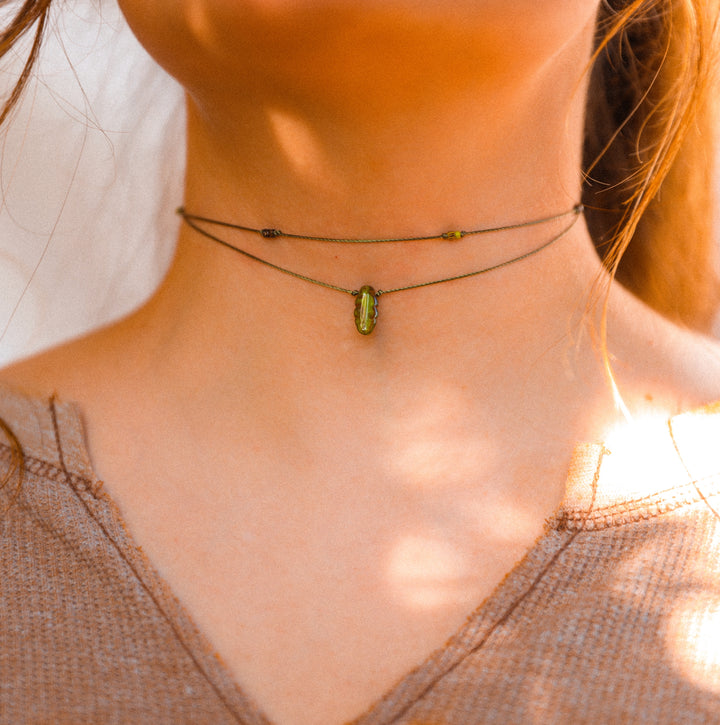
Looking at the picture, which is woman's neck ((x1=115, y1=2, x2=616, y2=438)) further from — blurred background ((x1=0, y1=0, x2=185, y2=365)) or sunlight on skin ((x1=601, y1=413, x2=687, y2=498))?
blurred background ((x1=0, y1=0, x2=185, y2=365))

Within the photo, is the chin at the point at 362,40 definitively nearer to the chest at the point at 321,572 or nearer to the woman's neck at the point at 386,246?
the woman's neck at the point at 386,246

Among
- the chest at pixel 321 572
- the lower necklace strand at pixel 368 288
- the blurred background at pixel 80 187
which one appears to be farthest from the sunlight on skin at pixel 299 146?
the blurred background at pixel 80 187

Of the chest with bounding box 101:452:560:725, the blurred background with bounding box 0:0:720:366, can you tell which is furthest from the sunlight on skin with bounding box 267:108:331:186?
the blurred background with bounding box 0:0:720:366

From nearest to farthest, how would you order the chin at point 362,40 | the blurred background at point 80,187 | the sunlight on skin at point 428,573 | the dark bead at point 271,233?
1. the chin at point 362,40
2. the sunlight on skin at point 428,573
3. the dark bead at point 271,233
4. the blurred background at point 80,187

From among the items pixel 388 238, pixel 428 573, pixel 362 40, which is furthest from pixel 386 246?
pixel 428 573

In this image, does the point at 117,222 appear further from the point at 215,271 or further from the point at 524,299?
the point at 524,299

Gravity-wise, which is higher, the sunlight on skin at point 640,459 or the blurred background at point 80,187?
the blurred background at point 80,187

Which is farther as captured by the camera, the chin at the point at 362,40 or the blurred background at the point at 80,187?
the blurred background at the point at 80,187
